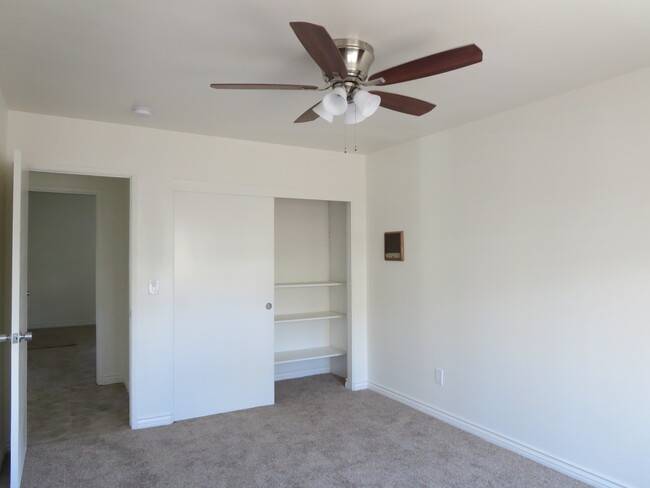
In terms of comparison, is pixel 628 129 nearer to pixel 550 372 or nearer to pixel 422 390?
pixel 550 372

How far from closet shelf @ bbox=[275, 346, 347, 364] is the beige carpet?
0.70 meters

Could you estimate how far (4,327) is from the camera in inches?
117

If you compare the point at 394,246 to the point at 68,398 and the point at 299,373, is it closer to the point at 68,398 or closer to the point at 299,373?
the point at 299,373

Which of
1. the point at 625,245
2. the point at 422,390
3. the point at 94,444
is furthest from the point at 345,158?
the point at 94,444

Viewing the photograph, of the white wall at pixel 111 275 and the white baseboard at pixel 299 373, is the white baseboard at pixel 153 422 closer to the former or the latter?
the white wall at pixel 111 275

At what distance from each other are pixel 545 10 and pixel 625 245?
1.43 m

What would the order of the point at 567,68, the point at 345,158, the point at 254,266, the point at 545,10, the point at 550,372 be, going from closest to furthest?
the point at 545,10, the point at 567,68, the point at 550,372, the point at 254,266, the point at 345,158

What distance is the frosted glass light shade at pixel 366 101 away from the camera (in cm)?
199

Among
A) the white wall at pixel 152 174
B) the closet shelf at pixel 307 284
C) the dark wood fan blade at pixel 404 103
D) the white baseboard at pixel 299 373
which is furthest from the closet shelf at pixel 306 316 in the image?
the dark wood fan blade at pixel 404 103

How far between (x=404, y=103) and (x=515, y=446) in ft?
8.06

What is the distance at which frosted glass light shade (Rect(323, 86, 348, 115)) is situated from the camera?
1986 mm

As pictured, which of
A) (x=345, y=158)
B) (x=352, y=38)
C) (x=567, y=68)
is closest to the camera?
(x=352, y=38)

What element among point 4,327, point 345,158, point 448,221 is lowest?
point 4,327

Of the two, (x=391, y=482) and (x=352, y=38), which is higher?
(x=352, y=38)
